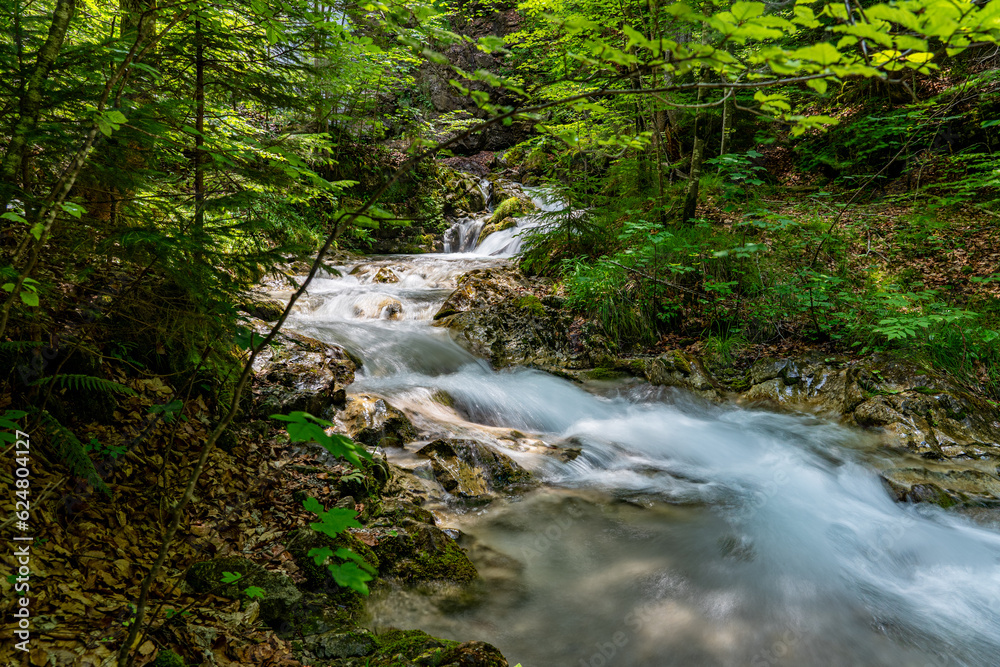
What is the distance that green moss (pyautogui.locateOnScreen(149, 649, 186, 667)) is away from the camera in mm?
1764

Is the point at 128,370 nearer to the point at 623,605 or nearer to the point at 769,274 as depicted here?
the point at 623,605

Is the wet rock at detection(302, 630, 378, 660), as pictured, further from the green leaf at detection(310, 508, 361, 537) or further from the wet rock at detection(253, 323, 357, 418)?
the wet rock at detection(253, 323, 357, 418)

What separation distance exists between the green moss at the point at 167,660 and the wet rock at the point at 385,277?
9.33 meters

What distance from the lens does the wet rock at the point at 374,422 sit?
455 cm

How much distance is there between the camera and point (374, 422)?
4.71 meters

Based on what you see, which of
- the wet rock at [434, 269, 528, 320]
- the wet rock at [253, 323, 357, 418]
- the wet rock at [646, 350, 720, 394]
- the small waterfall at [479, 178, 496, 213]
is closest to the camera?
the wet rock at [253, 323, 357, 418]

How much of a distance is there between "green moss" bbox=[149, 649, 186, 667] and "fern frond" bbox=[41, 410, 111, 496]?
955 millimetres

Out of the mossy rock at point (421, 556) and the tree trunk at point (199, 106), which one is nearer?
the mossy rock at point (421, 556)

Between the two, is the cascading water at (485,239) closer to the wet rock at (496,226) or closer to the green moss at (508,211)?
the wet rock at (496,226)

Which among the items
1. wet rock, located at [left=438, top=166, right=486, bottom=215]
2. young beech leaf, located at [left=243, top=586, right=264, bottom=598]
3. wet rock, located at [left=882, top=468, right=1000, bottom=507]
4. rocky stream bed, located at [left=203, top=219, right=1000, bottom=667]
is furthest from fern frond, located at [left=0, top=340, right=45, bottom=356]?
wet rock, located at [left=438, top=166, right=486, bottom=215]

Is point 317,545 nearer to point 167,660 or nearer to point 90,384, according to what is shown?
point 167,660

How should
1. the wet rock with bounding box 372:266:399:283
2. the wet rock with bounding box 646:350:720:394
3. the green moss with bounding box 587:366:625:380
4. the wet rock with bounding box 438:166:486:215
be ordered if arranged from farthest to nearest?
the wet rock with bounding box 438:166:486:215 → the wet rock with bounding box 372:266:399:283 → the green moss with bounding box 587:366:625:380 → the wet rock with bounding box 646:350:720:394

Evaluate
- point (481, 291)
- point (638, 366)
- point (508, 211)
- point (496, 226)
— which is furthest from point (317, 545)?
point (508, 211)

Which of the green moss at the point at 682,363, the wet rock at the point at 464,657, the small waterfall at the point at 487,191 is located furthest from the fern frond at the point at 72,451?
the small waterfall at the point at 487,191
